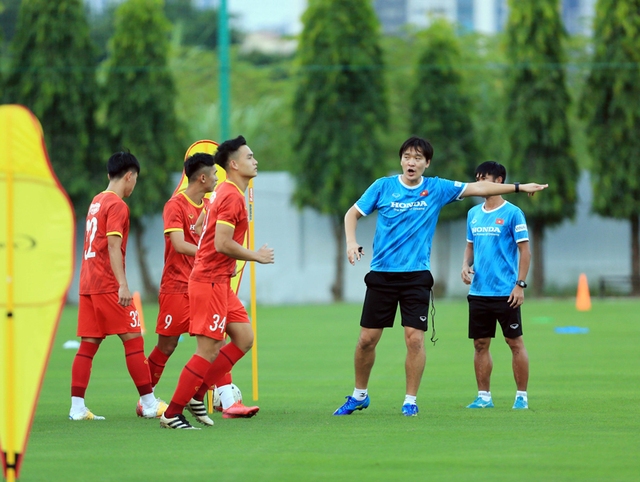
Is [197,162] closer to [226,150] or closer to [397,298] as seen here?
[226,150]

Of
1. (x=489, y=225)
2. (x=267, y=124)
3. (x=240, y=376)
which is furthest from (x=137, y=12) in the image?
(x=489, y=225)

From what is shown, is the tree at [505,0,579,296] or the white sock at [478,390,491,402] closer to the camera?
the white sock at [478,390,491,402]

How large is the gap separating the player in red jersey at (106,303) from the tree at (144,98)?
23.0 metres

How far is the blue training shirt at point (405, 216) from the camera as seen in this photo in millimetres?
8641

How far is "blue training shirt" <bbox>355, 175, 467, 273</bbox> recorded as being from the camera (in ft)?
28.3

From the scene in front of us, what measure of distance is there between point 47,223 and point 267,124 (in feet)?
141

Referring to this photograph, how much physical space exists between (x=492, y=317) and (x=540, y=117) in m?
22.4

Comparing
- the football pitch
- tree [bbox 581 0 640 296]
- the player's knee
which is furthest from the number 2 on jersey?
tree [bbox 581 0 640 296]

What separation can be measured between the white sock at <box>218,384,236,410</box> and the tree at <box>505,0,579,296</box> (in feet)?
74.5

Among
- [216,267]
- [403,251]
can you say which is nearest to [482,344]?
[403,251]

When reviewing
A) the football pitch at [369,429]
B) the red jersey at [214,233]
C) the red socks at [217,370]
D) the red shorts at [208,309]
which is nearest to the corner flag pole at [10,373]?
the football pitch at [369,429]

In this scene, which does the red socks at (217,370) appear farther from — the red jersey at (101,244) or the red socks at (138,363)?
the red jersey at (101,244)

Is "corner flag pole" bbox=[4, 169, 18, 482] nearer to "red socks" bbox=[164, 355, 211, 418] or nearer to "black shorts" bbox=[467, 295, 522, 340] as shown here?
"red socks" bbox=[164, 355, 211, 418]

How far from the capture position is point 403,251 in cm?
865
